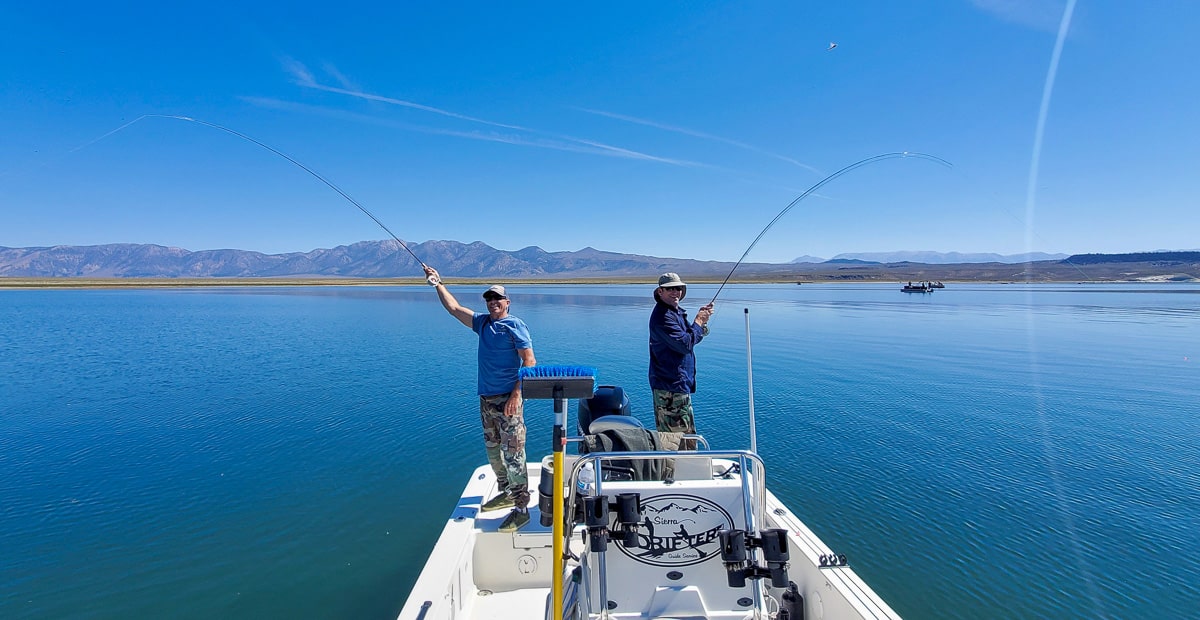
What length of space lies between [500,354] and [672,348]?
5.43ft

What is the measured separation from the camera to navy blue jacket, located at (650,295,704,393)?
5.11m

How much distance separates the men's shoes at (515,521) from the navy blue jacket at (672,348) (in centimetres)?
173

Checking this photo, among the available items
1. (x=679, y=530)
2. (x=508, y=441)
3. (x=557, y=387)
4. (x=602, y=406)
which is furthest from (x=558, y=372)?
(x=602, y=406)

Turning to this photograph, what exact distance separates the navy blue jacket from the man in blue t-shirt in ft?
4.30

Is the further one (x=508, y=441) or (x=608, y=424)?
(x=508, y=441)

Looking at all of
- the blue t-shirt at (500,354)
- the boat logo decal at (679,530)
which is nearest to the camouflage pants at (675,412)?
the blue t-shirt at (500,354)

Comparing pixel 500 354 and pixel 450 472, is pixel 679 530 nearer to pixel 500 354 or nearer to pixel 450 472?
pixel 500 354

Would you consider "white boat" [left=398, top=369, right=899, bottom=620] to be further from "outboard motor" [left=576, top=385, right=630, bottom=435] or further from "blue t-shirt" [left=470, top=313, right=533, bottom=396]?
"outboard motor" [left=576, top=385, right=630, bottom=435]

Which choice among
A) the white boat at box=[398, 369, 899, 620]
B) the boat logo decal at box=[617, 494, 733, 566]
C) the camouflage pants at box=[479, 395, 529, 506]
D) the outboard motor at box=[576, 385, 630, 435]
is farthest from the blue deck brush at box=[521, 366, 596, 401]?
the outboard motor at box=[576, 385, 630, 435]

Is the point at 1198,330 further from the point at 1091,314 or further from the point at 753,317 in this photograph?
the point at 753,317

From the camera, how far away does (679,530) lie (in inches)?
118

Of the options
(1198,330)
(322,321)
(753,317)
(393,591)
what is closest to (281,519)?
(393,591)

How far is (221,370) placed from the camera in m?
16.2

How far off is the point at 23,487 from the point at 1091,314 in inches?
1981
